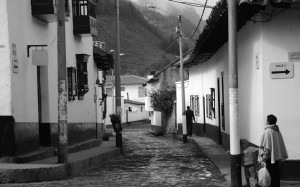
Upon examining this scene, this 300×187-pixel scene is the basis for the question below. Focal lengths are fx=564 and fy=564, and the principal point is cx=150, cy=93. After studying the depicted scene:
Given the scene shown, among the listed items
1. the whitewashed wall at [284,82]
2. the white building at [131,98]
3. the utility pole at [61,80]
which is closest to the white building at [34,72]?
the utility pole at [61,80]

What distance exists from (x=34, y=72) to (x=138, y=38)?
528ft

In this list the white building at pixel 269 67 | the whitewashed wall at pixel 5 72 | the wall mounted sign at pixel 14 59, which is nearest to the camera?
the white building at pixel 269 67

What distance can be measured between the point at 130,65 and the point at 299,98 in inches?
5387

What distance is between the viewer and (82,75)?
73.4 ft

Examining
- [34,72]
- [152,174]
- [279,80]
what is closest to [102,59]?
[34,72]

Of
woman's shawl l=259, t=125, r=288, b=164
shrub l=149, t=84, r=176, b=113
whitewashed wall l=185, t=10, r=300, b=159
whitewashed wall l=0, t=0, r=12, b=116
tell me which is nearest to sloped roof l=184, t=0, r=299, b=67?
whitewashed wall l=185, t=10, r=300, b=159

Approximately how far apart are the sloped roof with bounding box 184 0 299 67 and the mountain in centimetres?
11852

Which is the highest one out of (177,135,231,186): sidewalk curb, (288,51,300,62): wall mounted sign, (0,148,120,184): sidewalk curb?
(288,51,300,62): wall mounted sign

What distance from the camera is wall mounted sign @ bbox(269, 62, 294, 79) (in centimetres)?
1216

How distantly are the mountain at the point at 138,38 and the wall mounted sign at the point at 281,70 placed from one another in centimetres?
12685

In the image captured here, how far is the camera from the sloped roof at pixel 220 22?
11.0 m

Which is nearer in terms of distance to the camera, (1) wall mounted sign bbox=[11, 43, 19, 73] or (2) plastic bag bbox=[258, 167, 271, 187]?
(2) plastic bag bbox=[258, 167, 271, 187]

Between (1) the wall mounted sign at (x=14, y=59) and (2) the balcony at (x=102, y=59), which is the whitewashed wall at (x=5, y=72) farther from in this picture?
(2) the balcony at (x=102, y=59)

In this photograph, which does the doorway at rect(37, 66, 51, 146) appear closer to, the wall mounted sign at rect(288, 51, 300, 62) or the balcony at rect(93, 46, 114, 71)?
the wall mounted sign at rect(288, 51, 300, 62)
